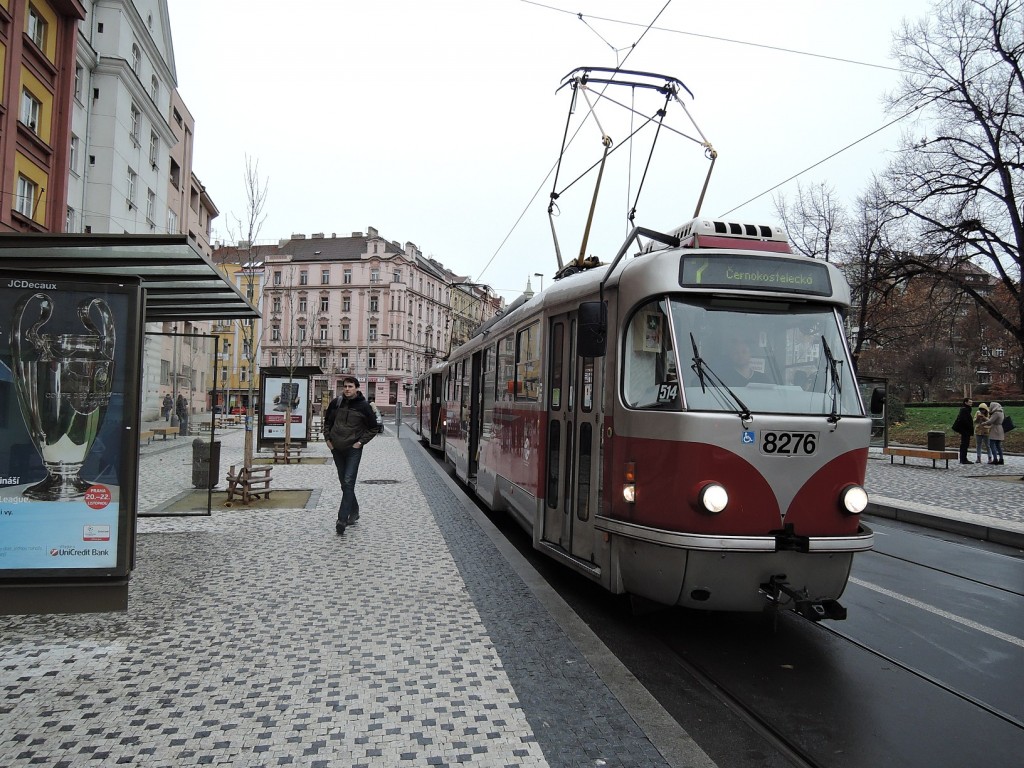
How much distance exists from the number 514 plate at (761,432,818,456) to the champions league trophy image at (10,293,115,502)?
171 inches

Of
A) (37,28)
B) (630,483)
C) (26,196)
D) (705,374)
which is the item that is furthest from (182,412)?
(37,28)

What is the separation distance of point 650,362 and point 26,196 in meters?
22.4

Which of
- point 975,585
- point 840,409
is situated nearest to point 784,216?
point 975,585

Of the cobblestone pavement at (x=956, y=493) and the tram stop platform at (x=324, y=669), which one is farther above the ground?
the cobblestone pavement at (x=956, y=493)

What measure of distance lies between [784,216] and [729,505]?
3401 cm

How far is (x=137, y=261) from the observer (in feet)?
19.1

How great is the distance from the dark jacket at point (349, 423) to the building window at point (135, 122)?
1135 inches

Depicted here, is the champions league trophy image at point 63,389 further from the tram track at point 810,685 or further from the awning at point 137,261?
the tram track at point 810,685

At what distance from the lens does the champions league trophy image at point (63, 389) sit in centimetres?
461

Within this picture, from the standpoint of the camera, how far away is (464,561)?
25.9 ft

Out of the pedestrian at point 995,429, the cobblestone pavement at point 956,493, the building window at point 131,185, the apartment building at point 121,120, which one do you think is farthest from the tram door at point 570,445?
the building window at point 131,185

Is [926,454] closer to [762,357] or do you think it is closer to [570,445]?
[570,445]

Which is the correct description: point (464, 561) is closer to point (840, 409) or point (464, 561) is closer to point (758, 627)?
point (758, 627)

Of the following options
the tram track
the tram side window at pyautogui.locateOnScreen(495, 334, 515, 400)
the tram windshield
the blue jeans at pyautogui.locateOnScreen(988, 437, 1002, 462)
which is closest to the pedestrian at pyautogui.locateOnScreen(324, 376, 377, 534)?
the tram side window at pyautogui.locateOnScreen(495, 334, 515, 400)
